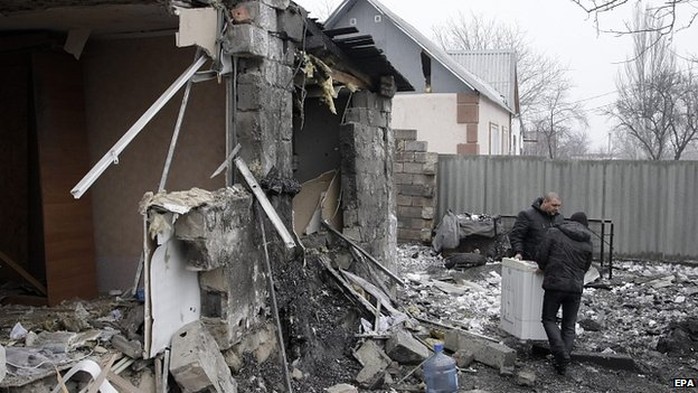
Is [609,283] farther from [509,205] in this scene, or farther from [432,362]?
[432,362]

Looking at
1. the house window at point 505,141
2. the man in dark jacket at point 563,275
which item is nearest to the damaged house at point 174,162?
the man in dark jacket at point 563,275

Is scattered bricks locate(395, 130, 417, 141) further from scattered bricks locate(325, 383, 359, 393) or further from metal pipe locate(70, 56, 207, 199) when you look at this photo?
metal pipe locate(70, 56, 207, 199)

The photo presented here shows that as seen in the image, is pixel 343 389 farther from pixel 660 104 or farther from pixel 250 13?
pixel 660 104

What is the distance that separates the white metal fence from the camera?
474 inches

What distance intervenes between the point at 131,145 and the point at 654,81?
25822mm

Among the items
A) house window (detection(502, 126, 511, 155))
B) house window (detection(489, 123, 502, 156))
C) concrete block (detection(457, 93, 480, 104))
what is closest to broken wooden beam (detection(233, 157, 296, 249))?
concrete block (detection(457, 93, 480, 104))

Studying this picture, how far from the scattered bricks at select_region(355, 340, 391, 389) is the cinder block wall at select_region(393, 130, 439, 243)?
6860 millimetres

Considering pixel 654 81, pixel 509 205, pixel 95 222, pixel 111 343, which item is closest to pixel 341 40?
pixel 95 222

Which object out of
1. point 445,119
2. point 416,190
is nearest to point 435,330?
point 416,190

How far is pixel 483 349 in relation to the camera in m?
6.55

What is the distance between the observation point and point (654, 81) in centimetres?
2655

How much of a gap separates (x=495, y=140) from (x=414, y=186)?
10904mm

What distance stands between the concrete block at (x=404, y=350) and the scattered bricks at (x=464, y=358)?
334 mm

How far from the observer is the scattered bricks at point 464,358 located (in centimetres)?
644
